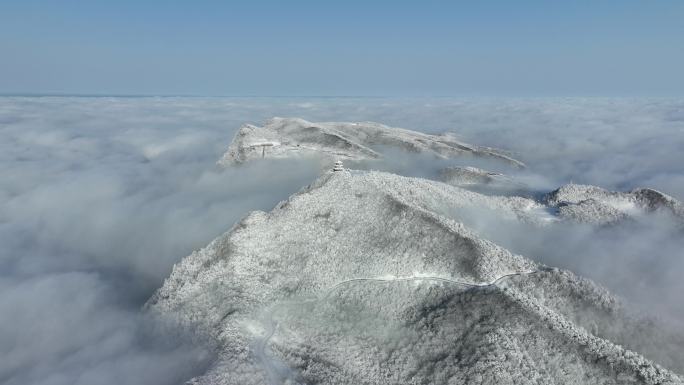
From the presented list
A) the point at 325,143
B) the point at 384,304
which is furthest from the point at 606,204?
the point at 325,143

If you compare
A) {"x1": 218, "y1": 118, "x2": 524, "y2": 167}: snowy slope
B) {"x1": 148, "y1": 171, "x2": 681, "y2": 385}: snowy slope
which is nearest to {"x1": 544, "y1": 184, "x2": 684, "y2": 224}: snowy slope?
{"x1": 148, "y1": 171, "x2": 681, "y2": 385}: snowy slope

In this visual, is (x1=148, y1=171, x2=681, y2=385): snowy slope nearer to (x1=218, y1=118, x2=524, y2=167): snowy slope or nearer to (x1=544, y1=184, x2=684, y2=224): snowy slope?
(x1=544, y1=184, x2=684, y2=224): snowy slope

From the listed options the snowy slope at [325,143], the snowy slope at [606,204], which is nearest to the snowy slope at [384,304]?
the snowy slope at [606,204]

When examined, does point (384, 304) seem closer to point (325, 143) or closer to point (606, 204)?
point (606, 204)

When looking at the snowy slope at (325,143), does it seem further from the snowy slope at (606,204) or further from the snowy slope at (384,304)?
the snowy slope at (384,304)

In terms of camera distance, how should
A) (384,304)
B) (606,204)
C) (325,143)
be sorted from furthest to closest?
(325,143) → (606,204) → (384,304)

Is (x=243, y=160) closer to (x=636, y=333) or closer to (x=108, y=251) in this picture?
(x=108, y=251)

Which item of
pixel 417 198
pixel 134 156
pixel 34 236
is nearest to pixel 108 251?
pixel 34 236
